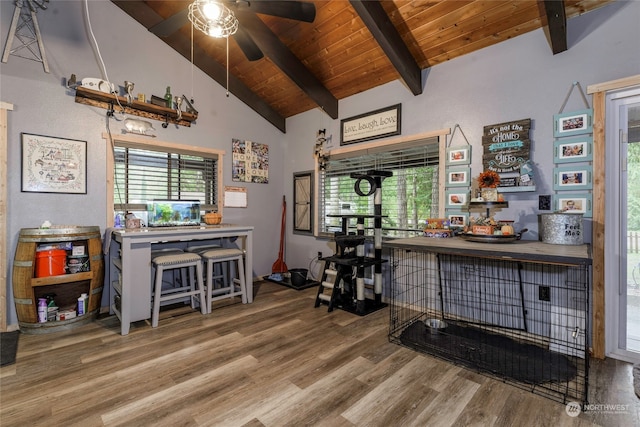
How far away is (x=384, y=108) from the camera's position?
3.45 meters

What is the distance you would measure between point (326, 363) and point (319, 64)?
3.23 metres

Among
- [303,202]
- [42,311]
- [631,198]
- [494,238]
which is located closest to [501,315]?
[494,238]

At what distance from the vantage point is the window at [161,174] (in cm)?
316

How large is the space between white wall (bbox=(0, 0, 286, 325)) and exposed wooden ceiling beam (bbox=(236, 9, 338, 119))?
112 centimetres

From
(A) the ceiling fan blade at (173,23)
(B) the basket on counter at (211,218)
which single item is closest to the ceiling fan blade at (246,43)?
(A) the ceiling fan blade at (173,23)

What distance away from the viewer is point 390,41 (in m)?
2.65

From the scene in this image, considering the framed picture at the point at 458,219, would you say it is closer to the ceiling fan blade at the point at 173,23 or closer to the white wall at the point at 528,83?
the white wall at the point at 528,83

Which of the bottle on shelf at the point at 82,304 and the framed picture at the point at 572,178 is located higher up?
the framed picture at the point at 572,178

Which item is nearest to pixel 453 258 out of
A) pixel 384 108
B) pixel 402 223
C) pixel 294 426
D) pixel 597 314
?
pixel 402 223

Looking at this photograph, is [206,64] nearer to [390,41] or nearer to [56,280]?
[390,41]

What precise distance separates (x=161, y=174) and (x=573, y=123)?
13.5 feet

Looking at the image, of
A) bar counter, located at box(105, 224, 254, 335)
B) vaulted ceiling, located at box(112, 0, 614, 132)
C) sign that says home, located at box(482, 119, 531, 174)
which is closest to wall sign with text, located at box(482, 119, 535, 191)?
sign that says home, located at box(482, 119, 531, 174)

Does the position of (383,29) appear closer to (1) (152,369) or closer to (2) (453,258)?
(2) (453,258)

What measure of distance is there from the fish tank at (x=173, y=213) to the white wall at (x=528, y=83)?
2664 millimetres
